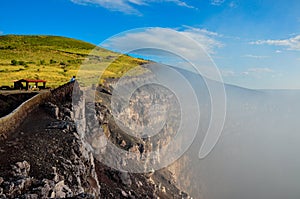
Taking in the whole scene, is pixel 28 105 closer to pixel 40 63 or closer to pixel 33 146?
pixel 33 146

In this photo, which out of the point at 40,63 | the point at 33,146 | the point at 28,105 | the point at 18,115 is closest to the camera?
the point at 33,146

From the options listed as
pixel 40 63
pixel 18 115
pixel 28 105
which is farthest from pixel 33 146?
pixel 40 63

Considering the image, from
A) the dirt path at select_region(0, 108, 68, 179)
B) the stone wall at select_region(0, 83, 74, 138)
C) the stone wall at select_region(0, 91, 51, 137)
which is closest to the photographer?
the dirt path at select_region(0, 108, 68, 179)

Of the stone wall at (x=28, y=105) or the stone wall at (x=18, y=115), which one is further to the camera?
the stone wall at (x=28, y=105)

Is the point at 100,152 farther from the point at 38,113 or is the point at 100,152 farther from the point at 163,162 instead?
the point at 163,162

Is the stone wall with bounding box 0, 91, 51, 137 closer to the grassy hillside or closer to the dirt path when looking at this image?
the dirt path

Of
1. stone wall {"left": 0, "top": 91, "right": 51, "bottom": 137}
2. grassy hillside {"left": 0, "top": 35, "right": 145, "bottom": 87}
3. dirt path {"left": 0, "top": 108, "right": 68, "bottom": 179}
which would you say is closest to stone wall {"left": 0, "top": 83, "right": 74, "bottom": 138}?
stone wall {"left": 0, "top": 91, "right": 51, "bottom": 137}

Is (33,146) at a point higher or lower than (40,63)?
lower

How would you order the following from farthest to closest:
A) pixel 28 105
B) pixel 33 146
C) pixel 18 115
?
1. pixel 28 105
2. pixel 18 115
3. pixel 33 146

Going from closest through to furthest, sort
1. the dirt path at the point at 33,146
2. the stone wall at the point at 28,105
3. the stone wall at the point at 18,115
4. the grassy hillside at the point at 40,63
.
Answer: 1. the dirt path at the point at 33,146
2. the stone wall at the point at 18,115
3. the stone wall at the point at 28,105
4. the grassy hillside at the point at 40,63

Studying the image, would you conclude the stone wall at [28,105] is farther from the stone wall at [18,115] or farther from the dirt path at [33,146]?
the dirt path at [33,146]

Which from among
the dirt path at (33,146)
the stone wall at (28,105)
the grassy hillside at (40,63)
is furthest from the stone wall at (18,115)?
the grassy hillside at (40,63)

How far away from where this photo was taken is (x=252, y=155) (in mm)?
189625

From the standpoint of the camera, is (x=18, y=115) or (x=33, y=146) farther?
(x=18, y=115)
